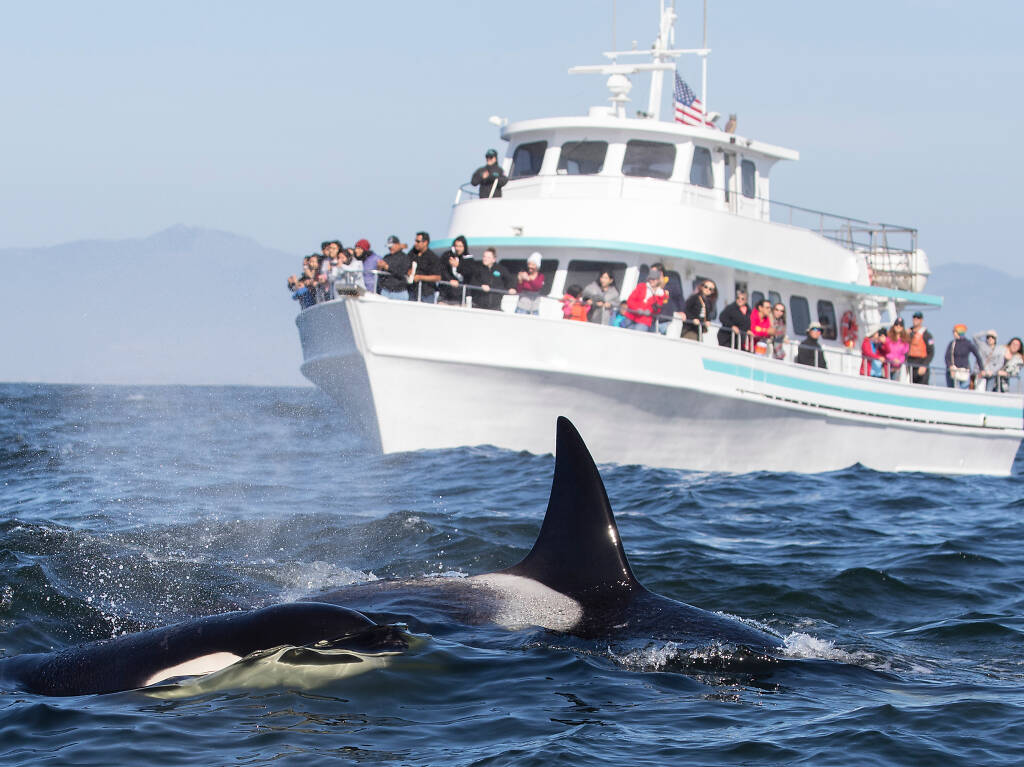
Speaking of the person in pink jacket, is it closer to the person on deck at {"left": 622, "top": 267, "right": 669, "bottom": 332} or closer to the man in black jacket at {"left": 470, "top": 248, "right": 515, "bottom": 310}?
the person on deck at {"left": 622, "top": 267, "right": 669, "bottom": 332}

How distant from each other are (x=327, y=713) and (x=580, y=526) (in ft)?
6.42

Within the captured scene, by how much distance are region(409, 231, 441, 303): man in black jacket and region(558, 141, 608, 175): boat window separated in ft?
15.9

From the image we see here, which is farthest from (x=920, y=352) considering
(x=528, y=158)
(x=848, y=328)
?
(x=528, y=158)

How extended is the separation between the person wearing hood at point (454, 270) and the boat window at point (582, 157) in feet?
14.7

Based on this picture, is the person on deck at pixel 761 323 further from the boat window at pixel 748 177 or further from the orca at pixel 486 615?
the orca at pixel 486 615

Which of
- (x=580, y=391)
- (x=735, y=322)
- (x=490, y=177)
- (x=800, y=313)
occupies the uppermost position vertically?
(x=490, y=177)

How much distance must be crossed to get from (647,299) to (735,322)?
1.63 meters

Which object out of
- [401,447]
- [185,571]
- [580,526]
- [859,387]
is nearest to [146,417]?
[401,447]

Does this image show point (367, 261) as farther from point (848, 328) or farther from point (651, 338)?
point (848, 328)

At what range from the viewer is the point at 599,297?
62.4 feet

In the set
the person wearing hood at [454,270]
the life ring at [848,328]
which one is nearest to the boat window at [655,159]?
the person wearing hood at [454,270]

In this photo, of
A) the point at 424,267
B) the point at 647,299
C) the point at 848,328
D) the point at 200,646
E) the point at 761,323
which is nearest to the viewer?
the point at 200,646

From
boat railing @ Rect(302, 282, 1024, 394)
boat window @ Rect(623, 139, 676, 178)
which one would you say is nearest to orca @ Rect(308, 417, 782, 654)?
boat railing @ Rect(302, 282, 1024, 394)

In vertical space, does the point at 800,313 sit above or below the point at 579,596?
above
